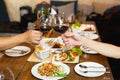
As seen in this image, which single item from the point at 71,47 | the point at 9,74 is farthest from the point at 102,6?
the point at 9,74

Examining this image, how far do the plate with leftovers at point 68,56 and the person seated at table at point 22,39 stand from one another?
8.0 inches

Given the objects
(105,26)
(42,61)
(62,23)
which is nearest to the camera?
(42,61)

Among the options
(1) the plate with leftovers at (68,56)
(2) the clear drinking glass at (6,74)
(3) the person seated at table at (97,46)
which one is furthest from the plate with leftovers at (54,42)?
(2) the clear drinking glass at (6,74)

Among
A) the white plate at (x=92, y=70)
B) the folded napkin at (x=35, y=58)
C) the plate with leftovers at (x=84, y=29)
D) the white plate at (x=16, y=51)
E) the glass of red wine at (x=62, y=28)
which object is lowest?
the white plate at (x=92, y=70)

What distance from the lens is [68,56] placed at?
1708mm

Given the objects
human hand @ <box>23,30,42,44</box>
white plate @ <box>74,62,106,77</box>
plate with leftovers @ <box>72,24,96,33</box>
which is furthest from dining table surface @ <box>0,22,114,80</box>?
plate with leftovers @ <box>72,24,96,33</box>

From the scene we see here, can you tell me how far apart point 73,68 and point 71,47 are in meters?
0.30

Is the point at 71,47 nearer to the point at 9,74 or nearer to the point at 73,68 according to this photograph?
the point at 73,68

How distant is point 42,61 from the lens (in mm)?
1662

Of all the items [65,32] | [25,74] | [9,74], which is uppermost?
[65,32]

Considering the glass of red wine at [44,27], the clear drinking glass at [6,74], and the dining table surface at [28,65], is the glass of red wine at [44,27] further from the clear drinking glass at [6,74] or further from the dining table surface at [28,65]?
the clear drinking glass at [6,74]

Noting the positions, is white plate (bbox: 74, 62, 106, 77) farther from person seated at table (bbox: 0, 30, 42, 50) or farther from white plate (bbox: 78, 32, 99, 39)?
white plate (bbox: 78, 32, 99, 39)

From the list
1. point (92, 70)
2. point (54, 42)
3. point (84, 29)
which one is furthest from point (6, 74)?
point (84, 29)

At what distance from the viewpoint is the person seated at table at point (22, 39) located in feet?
5.32
